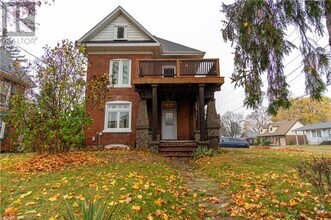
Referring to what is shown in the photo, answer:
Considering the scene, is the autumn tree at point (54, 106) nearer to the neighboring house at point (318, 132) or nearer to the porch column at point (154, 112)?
the porch column at point (154, 112)

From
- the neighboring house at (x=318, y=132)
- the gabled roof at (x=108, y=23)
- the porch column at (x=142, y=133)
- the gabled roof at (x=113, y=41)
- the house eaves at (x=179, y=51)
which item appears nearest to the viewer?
the porch column at (x=142, y=133)

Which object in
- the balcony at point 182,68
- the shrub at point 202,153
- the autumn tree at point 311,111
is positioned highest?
the autumn tree at point 311,111

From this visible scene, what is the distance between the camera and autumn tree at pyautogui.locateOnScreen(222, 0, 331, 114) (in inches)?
208

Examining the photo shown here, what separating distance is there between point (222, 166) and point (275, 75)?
3.49 metres

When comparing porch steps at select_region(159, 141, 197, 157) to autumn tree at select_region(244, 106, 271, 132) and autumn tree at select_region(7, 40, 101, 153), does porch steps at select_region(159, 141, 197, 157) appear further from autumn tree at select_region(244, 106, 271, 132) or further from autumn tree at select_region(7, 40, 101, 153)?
autumn tree at select_region(244, 106, 271, 132)

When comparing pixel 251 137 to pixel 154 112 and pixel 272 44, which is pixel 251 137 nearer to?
pixel 154 112

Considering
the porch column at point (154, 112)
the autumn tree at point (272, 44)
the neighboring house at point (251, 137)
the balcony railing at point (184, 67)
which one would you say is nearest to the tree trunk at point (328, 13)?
the autumn tree at point (272, 44)

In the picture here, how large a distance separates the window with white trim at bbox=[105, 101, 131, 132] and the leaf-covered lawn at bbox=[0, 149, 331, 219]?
7.15m

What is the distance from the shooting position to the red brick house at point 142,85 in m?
11.4

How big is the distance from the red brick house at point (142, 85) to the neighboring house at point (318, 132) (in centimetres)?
3657

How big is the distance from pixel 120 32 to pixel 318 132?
45.3m

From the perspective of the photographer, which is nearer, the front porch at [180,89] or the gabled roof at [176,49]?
the front porch at [180,89]

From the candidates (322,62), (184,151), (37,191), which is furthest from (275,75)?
(37,191)

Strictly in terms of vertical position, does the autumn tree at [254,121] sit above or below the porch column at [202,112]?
above
